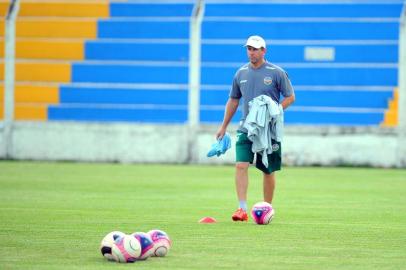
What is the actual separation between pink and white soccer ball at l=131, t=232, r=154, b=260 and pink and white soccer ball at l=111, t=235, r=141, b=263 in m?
0.05

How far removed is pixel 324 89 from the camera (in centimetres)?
2764

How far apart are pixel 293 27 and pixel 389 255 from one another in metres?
19.0

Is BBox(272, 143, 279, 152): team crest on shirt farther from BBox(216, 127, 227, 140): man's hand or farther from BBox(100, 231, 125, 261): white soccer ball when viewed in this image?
BBox(100, 231, 125, 261): white soccer ball

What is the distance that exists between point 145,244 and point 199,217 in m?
4.40

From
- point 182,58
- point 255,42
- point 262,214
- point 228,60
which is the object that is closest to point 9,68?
point 182,58

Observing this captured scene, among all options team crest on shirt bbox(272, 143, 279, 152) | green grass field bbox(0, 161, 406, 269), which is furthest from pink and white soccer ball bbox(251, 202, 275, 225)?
team crest on shirt bbox(272, 143, 279, 152)

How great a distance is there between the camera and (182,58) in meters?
28.2

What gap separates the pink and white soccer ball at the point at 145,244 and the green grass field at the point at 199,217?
10cm

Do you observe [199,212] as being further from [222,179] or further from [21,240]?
[222,179]

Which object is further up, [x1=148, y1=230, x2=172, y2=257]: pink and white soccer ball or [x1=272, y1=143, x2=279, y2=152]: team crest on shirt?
[x1=272, y1=143, x2=279, y2=152]: team crest on shirt

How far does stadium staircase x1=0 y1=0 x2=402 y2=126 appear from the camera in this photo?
27547mm

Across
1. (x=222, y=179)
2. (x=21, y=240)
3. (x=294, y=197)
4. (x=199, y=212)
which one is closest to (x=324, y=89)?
(x=222, y=179)

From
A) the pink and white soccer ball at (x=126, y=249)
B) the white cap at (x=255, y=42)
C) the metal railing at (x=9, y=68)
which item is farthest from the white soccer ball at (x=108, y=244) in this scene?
the metal railing at (x=9, y=68)

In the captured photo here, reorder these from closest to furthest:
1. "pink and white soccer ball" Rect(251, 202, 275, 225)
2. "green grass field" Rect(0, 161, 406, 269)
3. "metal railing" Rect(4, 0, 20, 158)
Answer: "green grass field" Rect(0, 161, 406, 269) < "pink and white soccer ball" Rect(251, 202, 275, 225) < "metal railing" Rect(4, 0, 20, 158)
